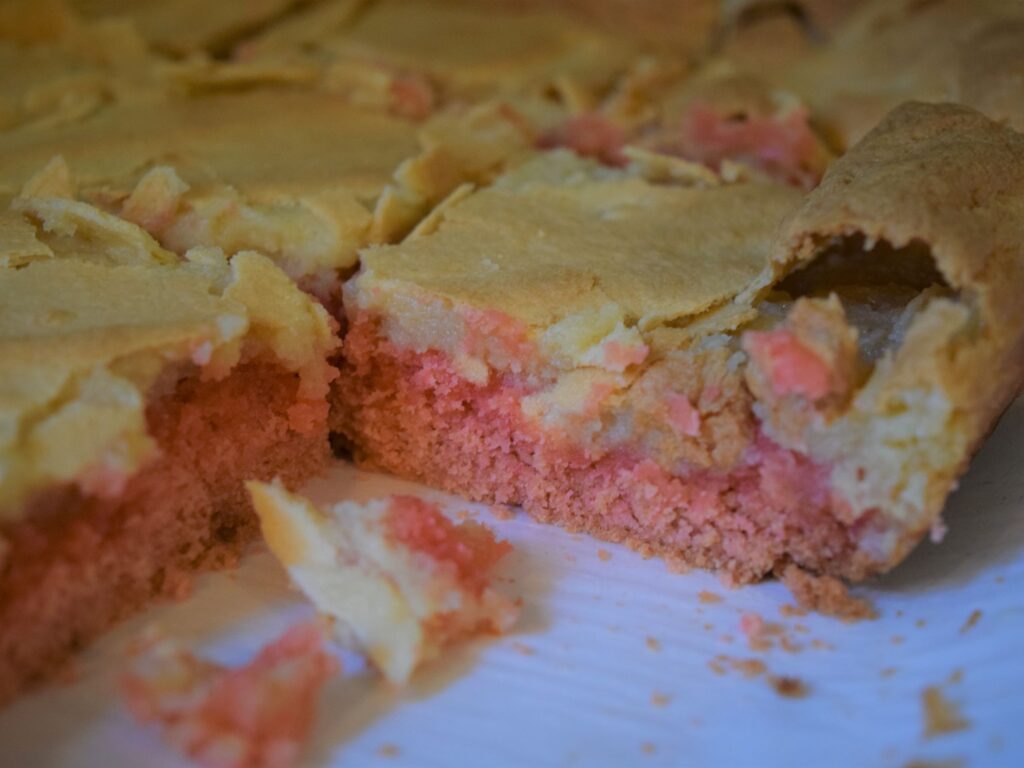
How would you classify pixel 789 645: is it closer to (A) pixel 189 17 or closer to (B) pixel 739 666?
(B) pixel 739 666

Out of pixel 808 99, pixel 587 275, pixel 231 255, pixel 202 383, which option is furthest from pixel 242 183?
pixel 808 99

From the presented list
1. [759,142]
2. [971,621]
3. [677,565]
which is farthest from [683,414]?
[759,142]

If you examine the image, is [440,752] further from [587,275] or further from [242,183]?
[242,183]

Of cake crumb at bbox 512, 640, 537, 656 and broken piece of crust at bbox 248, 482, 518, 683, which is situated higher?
broken piece of crust at bbox 248, 482, 518, 683

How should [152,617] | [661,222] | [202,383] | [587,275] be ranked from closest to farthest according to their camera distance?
[152,617], [202,383], [587,275], [661,222]

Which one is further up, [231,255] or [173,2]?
[173,2]

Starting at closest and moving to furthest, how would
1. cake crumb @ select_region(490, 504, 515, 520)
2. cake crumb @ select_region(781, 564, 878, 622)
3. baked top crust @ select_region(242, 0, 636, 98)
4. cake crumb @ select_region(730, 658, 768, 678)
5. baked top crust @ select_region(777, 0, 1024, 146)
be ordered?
cake crumb @ select_region(730, 658, 768, 678) < cake crumb @ select_region(781, 564, 878, 622) < cake crumb @ select_region(490, 504, 515, 520) < baked top crust @ select_region(777, 0, 1024, 146) < baked top crust @ select_region(242, 0, 636, 98)

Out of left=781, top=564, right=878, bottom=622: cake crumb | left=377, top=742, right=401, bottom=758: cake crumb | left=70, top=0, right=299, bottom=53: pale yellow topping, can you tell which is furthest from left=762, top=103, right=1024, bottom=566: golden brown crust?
left=70, top=0, right=299, bottom=53: pale yellow topping

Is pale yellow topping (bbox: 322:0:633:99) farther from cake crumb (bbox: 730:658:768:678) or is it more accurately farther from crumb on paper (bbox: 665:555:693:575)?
cake crumb (bbox: 730:658:768:678)
